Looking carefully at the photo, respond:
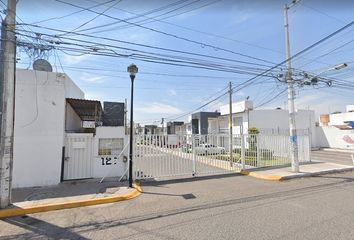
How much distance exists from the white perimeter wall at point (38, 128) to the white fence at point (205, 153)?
313 centimetres

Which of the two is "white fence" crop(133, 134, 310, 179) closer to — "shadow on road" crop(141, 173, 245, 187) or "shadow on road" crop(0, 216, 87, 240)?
"shadow on road" crop(141, 173, 245, 187)

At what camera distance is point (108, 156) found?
9.47m

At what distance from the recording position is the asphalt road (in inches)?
172

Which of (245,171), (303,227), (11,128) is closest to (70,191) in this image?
(11,128)

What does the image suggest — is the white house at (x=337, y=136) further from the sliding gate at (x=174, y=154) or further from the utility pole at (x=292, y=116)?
the sliding gate at (x=174, y=154)

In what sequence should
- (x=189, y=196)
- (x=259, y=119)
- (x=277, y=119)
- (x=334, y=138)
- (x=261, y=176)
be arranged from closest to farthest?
(x=189, y=196), (x=261, y=176), (x=259, y=119), (x=277, y=119), (x=334, y=138)

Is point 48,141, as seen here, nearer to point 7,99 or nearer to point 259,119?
point 7,99

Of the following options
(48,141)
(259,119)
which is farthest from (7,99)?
(259,119)

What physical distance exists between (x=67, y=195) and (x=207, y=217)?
4.63 metres

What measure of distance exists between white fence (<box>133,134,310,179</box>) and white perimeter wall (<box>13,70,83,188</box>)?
313 centimetres

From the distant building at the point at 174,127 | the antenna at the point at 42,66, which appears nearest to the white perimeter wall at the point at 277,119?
the distant building at the point at 174,127

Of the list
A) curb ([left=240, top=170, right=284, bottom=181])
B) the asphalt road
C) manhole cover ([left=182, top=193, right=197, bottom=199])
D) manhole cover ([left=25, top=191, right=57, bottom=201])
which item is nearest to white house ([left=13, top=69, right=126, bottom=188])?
manhole cover ([left=25, top=191, right=57, bottom=201])

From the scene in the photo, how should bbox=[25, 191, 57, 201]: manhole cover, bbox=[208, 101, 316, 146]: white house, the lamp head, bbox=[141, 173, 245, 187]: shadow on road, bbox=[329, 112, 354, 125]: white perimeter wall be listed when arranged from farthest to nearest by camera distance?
bbox=[329, 112, 354, 125]: white perimeter wall < bbox=[208, 101, 316, 146]: white house < bbox=[141, 173, 245, 187]: shadow on road < the lamp head < bbox=[25, 191, 57, 201]: manhole cover

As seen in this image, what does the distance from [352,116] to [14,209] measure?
41.7m
